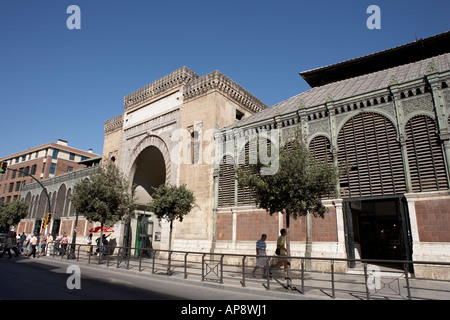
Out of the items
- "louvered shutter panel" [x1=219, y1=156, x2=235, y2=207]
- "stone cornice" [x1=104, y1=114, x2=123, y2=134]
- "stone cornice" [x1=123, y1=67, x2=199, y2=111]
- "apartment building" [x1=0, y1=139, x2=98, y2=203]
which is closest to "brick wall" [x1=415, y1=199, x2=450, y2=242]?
"louvered shutter panel" [x1=219, y1=156, x2=235, y2=207]

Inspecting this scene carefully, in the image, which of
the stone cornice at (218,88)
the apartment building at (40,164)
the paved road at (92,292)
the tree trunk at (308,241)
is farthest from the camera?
the apartment building at (40,164)

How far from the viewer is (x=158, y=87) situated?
984 inches

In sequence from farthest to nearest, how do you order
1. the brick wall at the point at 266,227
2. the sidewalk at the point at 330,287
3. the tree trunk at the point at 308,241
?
the brick wall at the point at 266,227, the tree trunk at the point at 308,241, the sidewalk at the point at 330,287

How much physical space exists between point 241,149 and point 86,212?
10.6 metres

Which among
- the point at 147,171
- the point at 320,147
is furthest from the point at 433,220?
the point at 147,171

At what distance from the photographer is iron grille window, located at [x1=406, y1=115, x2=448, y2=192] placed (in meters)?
11.7

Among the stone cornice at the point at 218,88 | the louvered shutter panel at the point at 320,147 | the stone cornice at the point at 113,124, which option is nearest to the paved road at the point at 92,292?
the louvered shutter panel at the point at 320,147

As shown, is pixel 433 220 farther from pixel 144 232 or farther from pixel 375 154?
pixel 144 232

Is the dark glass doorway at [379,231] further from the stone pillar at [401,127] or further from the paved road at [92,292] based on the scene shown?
the paved road at [92,292]

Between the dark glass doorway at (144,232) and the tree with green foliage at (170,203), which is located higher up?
the tree with green foliage at (170,203)

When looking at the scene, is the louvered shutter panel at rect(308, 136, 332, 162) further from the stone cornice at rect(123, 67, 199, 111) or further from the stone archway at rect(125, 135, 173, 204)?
the stone archway at rect(125, 135, 173, 204)

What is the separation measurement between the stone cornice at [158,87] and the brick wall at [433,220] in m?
17.9

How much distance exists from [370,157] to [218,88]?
11.5 m

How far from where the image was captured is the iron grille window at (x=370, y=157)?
42.0ft
